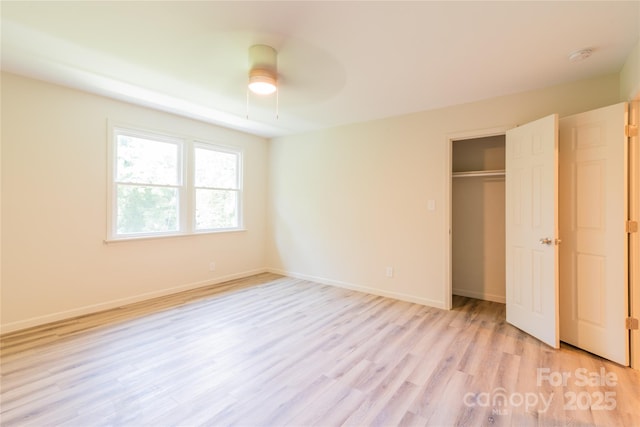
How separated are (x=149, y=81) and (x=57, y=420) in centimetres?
296

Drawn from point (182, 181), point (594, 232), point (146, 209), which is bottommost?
point (594, 232)

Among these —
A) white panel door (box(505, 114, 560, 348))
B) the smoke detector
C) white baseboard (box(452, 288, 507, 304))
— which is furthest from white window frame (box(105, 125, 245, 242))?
the smoke detector

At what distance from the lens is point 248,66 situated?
269 cm

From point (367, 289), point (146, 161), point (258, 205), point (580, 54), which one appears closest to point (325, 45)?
point (580, 54)

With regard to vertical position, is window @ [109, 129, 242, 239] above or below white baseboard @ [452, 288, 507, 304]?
above

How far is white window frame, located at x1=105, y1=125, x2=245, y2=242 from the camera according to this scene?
11.7 feet

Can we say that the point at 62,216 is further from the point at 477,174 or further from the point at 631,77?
the point at 631,77

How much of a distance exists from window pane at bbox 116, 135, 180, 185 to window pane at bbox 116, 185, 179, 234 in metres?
0.13

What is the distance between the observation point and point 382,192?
418 centimetres

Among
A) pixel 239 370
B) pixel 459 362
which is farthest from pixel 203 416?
pixel 459 362

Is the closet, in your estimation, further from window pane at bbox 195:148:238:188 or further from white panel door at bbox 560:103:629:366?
window pane at bbox 195:148:238:188

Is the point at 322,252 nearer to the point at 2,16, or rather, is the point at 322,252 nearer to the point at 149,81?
the point at 149,81

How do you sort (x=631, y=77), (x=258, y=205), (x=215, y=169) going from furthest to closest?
(x=258, y=205)
(x=215, y=169)
(x=631, y=77)

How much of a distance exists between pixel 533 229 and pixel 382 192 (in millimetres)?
1859
